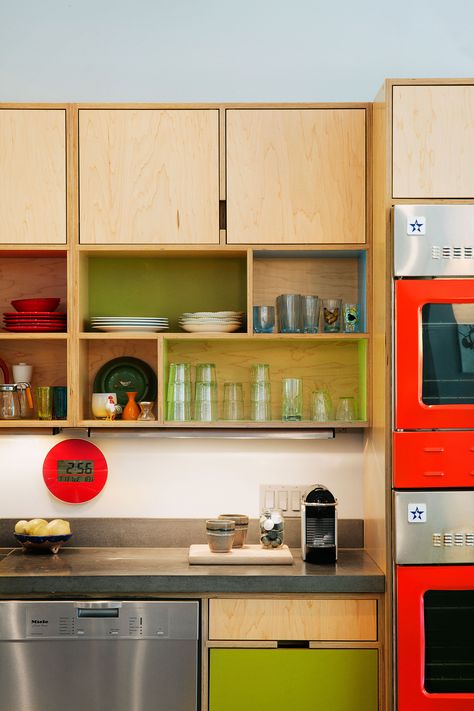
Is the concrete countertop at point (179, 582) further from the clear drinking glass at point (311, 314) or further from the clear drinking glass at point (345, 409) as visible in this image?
the clear drinking glass at point (311, 314)

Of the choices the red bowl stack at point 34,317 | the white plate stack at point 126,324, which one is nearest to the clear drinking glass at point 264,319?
the white plate stack at point 126,324

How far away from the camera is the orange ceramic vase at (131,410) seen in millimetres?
3318

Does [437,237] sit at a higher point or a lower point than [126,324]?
higher

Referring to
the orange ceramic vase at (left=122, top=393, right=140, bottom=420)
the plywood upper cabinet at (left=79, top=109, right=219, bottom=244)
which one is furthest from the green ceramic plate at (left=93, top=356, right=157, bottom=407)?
the plywood upper cabinet at (left=79, top=109, right=219, bottom=244)

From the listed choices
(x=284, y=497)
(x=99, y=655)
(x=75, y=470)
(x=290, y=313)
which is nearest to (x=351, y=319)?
(x=290, y=313)

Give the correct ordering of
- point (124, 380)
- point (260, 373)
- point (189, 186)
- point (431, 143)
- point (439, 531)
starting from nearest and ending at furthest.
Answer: point (439, 531) < point (431, 143) < point (189, 186) < point (260, 373) < point (124, 380)

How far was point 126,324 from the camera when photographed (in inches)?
128

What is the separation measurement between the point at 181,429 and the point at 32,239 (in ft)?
3.03

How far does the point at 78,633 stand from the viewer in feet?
9.43

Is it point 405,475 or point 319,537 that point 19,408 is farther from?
point 405,475

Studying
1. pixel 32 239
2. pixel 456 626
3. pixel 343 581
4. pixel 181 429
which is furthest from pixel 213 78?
pixel 456 626

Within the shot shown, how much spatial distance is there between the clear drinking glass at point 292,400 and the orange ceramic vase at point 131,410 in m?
0.58

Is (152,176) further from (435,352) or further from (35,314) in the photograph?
(435,352)

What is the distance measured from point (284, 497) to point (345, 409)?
1.54ft
